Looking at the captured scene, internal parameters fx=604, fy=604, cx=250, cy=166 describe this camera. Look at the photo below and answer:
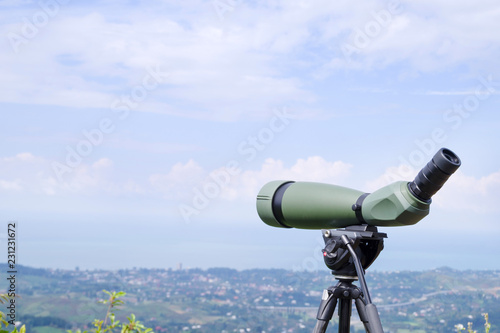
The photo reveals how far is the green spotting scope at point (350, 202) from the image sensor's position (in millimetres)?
2381

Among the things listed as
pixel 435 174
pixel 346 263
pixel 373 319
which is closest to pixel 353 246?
pixel 346 263

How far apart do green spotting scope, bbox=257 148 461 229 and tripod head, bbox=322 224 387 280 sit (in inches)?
2.5

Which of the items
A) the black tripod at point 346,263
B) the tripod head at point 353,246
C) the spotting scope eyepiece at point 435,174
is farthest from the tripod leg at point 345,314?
the spotting scope eyepiece at point 435,174

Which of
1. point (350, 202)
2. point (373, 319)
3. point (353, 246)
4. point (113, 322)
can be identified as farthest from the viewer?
point (113, 322)

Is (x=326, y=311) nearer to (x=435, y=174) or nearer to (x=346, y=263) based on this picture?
(x=346, y=263)

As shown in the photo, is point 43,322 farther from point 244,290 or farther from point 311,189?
point 311,189

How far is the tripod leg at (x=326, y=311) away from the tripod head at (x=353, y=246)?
94mm

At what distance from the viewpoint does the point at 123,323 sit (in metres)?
3.26

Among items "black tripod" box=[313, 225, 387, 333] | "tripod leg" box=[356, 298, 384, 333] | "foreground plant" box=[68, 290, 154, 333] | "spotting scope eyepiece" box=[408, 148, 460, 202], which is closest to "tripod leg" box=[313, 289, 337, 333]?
"black tripod" box=[313, 225, 387, 333]

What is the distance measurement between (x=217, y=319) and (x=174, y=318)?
1452 mm

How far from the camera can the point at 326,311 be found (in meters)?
2.60

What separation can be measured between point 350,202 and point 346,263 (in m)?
0.29

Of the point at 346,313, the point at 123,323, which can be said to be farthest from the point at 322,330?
the point at 123,323

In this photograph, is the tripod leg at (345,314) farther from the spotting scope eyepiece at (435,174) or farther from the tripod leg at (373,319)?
the spotting scope eyepiece at (435,174)
